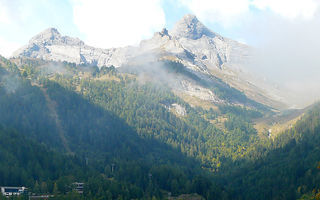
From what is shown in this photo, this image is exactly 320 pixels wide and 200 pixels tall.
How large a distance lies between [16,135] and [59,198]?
215 ft

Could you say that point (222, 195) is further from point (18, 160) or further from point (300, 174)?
point (18, 160)

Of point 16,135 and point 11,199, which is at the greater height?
point 16,135

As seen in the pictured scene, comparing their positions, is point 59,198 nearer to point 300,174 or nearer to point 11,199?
point 11,199

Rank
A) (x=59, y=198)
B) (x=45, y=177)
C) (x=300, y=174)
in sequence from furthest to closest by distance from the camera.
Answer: (x=300, y=174)
(x=45, y=177)
(x=59, y=198)

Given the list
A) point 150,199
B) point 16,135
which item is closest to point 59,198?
point 150,199

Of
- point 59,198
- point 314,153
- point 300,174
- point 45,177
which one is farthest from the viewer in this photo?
point 314,153

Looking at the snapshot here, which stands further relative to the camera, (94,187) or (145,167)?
(145,167)

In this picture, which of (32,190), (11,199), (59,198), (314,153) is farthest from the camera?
(314,153)

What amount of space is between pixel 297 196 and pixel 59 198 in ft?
285

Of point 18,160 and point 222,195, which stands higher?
point 18,160

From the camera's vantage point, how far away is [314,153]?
19350 centimetres

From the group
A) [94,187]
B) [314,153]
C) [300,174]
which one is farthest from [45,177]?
[314,153]

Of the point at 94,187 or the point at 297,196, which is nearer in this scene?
the point at 94,187

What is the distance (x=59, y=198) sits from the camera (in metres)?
129
